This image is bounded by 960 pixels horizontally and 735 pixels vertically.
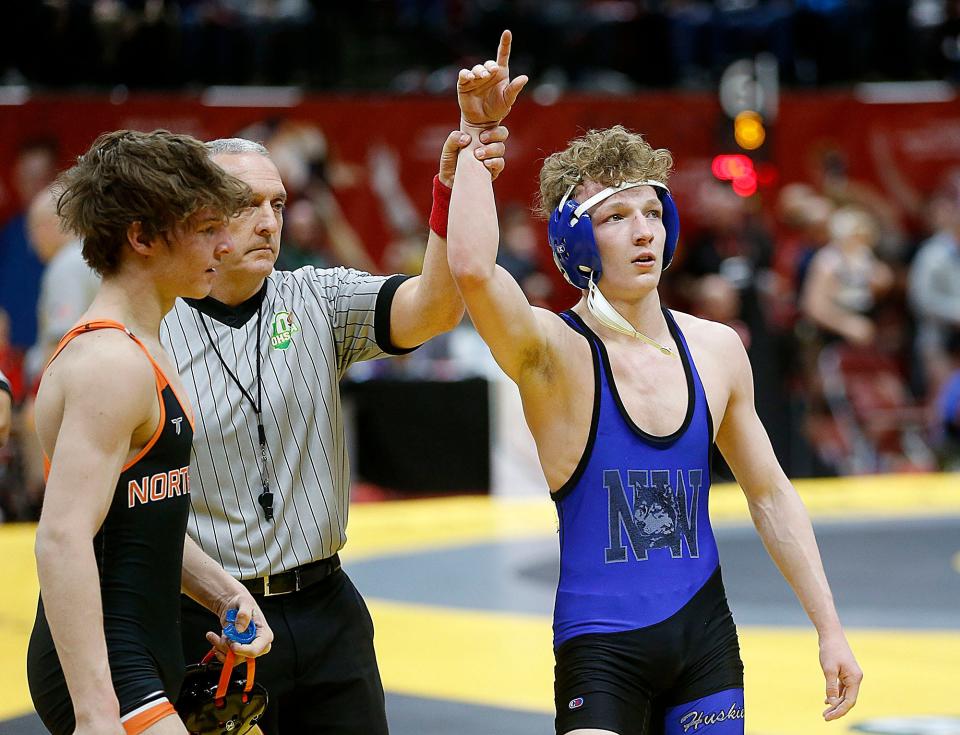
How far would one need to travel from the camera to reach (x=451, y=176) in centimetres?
343

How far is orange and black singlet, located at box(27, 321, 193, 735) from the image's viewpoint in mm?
2641

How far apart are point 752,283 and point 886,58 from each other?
196 inches

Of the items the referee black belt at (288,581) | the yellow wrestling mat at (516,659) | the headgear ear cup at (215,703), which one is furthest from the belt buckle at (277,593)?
the yellow wrestling mat at (516,659)

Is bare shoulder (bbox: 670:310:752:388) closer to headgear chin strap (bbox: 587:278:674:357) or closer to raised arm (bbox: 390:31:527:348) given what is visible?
headgear chin strap (bbox: 587:278:674:357)

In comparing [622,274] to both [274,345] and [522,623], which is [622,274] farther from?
[522,623]

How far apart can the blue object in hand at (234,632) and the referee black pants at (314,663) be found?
0.42 metres

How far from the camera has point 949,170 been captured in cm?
1434

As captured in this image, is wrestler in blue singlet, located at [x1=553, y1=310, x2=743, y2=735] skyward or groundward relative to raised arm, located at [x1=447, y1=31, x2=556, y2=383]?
groundward

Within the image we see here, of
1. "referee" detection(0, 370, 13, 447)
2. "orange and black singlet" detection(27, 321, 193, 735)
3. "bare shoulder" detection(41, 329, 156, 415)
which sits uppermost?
"bare shoulder" detection(41, 329, 156, 415)

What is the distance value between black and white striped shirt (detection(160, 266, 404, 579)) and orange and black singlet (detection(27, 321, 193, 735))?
0.72m

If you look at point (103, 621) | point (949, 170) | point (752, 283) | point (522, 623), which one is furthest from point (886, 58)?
point (103, 621)

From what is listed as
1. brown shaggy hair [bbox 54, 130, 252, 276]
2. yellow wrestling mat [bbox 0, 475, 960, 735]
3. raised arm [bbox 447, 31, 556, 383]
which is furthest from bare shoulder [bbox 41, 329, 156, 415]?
yellow wrestling mat [bbox 0, 475, 960, 735]

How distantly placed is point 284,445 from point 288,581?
309 mm

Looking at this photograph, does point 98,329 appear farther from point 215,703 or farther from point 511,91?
point 511,91
